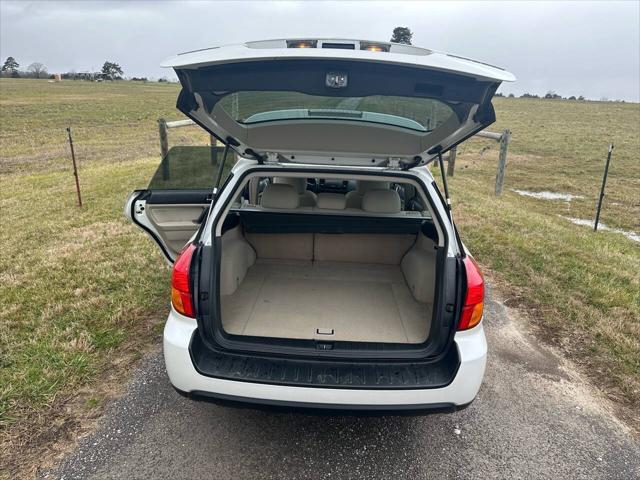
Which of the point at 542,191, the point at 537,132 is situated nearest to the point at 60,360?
the point at 542,191

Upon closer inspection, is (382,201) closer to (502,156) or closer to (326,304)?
(326,304)

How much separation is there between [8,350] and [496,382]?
10.4ft

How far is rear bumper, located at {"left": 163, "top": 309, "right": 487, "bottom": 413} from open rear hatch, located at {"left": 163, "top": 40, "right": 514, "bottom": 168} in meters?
1.09

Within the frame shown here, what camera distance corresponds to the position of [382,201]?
312cm

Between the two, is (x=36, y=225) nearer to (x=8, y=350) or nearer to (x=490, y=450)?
(x=8, y=350)

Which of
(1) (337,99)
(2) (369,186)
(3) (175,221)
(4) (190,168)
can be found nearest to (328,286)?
(2) (369,186)

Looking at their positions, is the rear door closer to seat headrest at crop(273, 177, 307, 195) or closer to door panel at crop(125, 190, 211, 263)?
door panel at crop(125, 190, 211, 263)

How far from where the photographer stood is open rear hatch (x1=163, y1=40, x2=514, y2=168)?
1.82m

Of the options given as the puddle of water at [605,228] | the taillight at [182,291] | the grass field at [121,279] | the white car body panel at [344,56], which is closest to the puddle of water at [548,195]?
the grass field at [121,279]

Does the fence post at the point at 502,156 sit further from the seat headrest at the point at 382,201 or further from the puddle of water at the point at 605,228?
Result: the seat headrest at the point at 382,201

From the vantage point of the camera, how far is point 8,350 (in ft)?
9.59

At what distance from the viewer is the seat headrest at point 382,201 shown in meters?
3.11

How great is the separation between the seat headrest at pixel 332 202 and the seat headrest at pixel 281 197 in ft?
0.85

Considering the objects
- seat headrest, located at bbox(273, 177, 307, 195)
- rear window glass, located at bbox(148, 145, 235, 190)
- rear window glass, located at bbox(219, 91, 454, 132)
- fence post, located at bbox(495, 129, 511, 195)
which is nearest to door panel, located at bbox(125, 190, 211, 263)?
seat headrest, located at bbox(273, 177, 307, 195)
